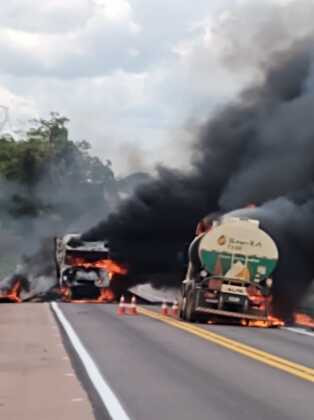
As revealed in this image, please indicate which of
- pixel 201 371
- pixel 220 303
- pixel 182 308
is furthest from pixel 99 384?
pixel 182 308

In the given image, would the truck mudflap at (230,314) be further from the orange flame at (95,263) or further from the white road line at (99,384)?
the orange flame at (95,263)

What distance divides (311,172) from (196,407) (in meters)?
35.4

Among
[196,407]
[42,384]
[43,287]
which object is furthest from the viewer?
[43,287]

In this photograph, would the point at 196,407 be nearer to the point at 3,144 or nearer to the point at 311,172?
the point at 311,172

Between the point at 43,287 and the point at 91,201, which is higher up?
the point at 91,201

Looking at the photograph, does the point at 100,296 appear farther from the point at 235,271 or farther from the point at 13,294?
the point at 235,271

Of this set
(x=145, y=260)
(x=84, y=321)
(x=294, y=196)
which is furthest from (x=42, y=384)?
(x=145, y=260)

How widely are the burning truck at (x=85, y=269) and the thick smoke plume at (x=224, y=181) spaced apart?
0.78 metres

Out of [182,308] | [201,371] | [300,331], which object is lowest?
[201,371]

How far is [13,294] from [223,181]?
12.1 meters

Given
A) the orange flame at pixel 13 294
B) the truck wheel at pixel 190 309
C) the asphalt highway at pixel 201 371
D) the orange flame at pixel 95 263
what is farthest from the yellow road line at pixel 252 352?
the orange flame at pixel 95 263

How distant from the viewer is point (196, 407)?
13.1 meters

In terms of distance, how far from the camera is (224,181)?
181ft

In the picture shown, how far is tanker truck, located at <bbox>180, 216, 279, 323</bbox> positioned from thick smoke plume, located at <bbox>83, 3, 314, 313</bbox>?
39.2 feet
